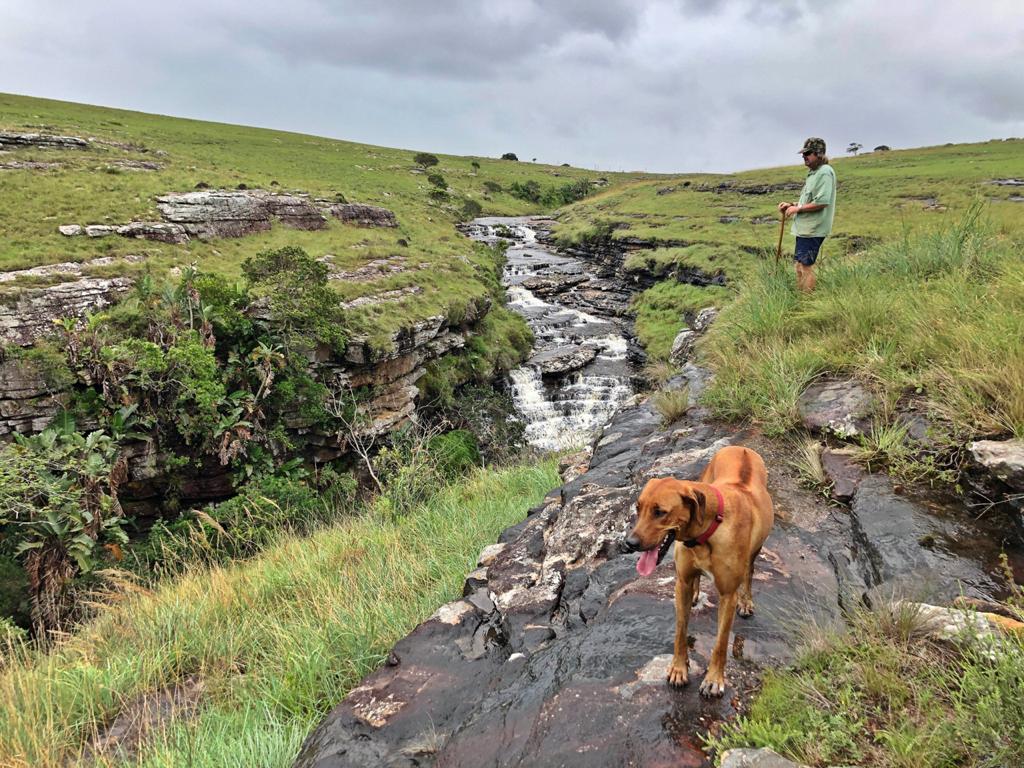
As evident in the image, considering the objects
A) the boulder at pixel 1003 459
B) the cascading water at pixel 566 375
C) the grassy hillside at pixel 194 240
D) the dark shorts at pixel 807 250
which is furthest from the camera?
the cascading water at pixel 566 375

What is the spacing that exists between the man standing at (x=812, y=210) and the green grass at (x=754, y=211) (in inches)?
13.4

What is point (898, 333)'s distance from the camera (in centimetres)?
541

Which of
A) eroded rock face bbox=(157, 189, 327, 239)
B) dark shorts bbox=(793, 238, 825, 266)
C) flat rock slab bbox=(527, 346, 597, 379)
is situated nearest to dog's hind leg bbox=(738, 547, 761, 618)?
dark shorts bbox=(793, 238, 825, 266)

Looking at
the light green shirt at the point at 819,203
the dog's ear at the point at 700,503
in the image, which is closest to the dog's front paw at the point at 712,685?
the dog's ear at the point at 700,503

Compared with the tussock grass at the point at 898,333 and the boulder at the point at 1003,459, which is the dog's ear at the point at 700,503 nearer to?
the boulder at the point at 1003,459

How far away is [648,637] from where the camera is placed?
3057 millimetres

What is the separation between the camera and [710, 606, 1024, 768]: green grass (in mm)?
1764

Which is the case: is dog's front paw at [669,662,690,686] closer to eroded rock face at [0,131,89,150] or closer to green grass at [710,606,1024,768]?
green grass at [710,606,1024,768]

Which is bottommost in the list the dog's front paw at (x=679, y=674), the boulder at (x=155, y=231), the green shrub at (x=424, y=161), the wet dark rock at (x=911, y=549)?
the dog's front paw at (x=679, y=674)

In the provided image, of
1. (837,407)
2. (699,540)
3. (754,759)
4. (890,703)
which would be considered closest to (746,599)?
(699,540)

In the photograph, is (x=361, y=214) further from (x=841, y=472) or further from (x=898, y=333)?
(x=841, y=472)

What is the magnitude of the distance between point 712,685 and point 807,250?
7020mm

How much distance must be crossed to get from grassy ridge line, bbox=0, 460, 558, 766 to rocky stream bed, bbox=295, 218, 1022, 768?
0.37 m

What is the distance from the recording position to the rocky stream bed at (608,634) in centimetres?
249
